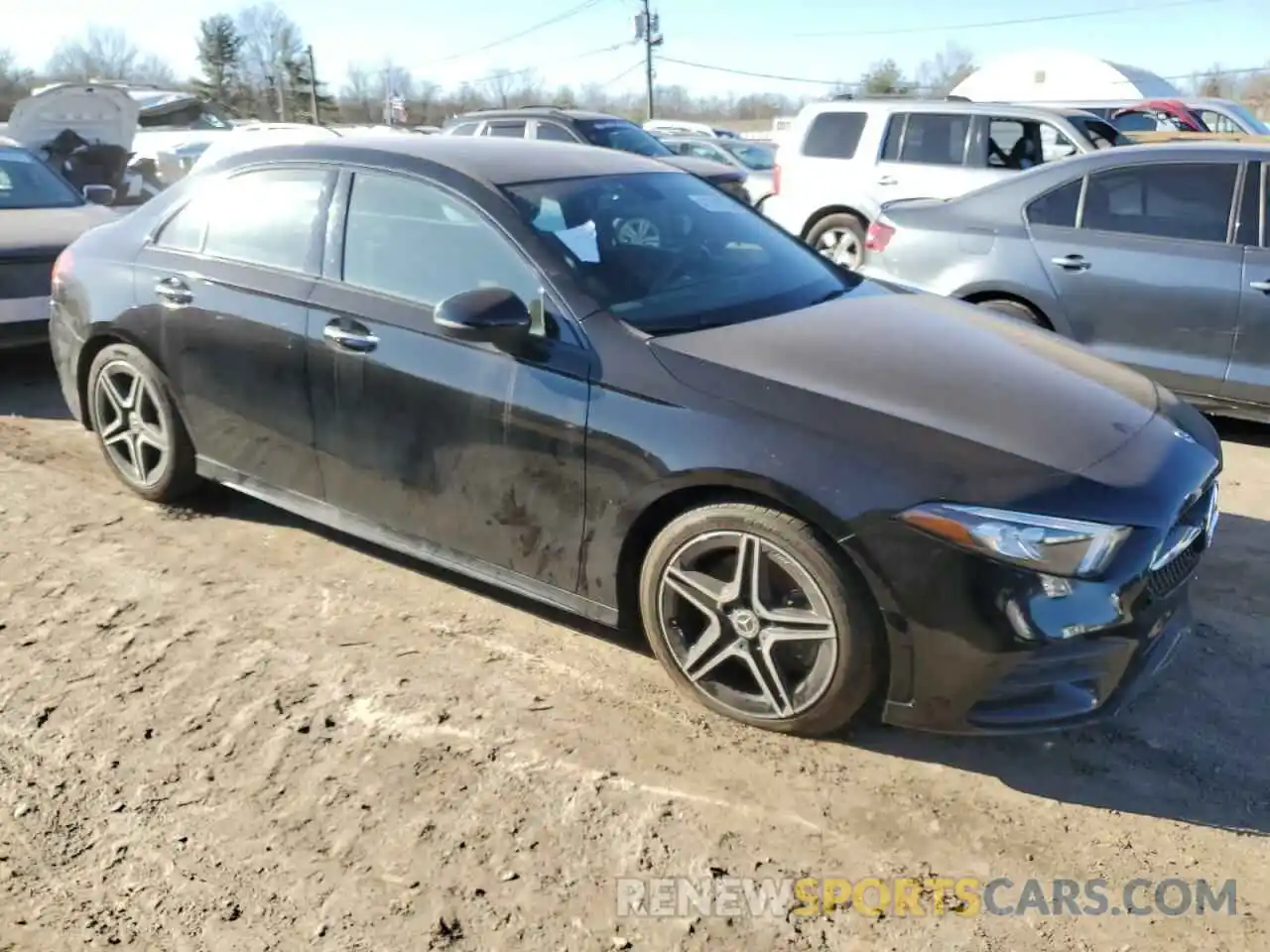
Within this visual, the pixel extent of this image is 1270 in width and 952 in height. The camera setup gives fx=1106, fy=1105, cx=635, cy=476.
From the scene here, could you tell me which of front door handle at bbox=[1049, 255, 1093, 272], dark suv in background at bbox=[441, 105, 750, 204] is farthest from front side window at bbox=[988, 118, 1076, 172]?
front door handle at bbox=[1049, 255, 1093, 272]

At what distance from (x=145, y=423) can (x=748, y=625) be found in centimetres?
295

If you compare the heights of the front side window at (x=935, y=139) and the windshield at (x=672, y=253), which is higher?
the front side window at (x=935, y=139)

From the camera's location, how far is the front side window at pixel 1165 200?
573 cm

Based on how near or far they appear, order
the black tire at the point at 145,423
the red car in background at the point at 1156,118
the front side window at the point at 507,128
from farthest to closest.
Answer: the red car in background at the point at 1156,118, the front side window at the point at 507,128, the black tire at the point at 145,423

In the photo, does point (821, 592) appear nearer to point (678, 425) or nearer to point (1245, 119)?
point (678, 425)

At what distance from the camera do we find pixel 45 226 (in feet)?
24.0

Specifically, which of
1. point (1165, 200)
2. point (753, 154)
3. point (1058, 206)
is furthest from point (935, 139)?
point (753, 154)

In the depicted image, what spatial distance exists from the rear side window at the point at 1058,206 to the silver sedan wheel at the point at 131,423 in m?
4.67

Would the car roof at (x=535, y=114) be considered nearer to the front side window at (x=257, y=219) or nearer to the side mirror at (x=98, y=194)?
the side mirror at (x=98, y=194)

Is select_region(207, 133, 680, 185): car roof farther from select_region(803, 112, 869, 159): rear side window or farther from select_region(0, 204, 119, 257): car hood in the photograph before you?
select_region(803, 112, 869, 159): rear side window

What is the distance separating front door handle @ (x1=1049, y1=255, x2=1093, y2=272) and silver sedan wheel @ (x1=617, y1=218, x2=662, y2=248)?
3.10m

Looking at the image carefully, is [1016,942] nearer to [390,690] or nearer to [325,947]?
[325,947]

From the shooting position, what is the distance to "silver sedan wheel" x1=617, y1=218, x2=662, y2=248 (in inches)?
147

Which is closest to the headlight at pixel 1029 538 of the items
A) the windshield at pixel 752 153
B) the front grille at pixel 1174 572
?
the front grille at pixel 1174 572
